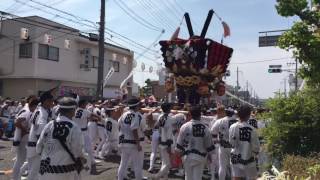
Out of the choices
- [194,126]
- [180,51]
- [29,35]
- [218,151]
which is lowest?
[218,151]

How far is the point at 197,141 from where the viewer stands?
28.8 feet

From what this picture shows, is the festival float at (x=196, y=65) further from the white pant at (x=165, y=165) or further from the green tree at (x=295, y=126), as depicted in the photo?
the green tree at (x=295, y=126)

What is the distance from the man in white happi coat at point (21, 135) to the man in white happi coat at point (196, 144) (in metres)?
3.33

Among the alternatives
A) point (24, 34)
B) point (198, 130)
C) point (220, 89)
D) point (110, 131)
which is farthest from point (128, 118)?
point (24, 34)

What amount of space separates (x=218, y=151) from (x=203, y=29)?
6044 mm

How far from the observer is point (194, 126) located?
8.74m

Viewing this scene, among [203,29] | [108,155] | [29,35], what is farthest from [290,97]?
[29,35]

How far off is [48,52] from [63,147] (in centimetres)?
2779

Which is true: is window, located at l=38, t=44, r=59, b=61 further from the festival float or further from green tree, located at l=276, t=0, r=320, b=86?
green tree, located at l=276, t=0, r=320, b=86

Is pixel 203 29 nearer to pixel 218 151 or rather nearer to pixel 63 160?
pixel 218 151

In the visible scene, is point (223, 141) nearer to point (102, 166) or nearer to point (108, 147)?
point (102, 166)

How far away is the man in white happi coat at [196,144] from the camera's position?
28.7 feet

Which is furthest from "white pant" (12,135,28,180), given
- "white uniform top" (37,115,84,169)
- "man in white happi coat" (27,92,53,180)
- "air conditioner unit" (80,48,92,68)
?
"air conditioner unit" (80,48,92,68)

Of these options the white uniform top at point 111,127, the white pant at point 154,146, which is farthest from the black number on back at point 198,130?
the white uniform top at point 111,127
